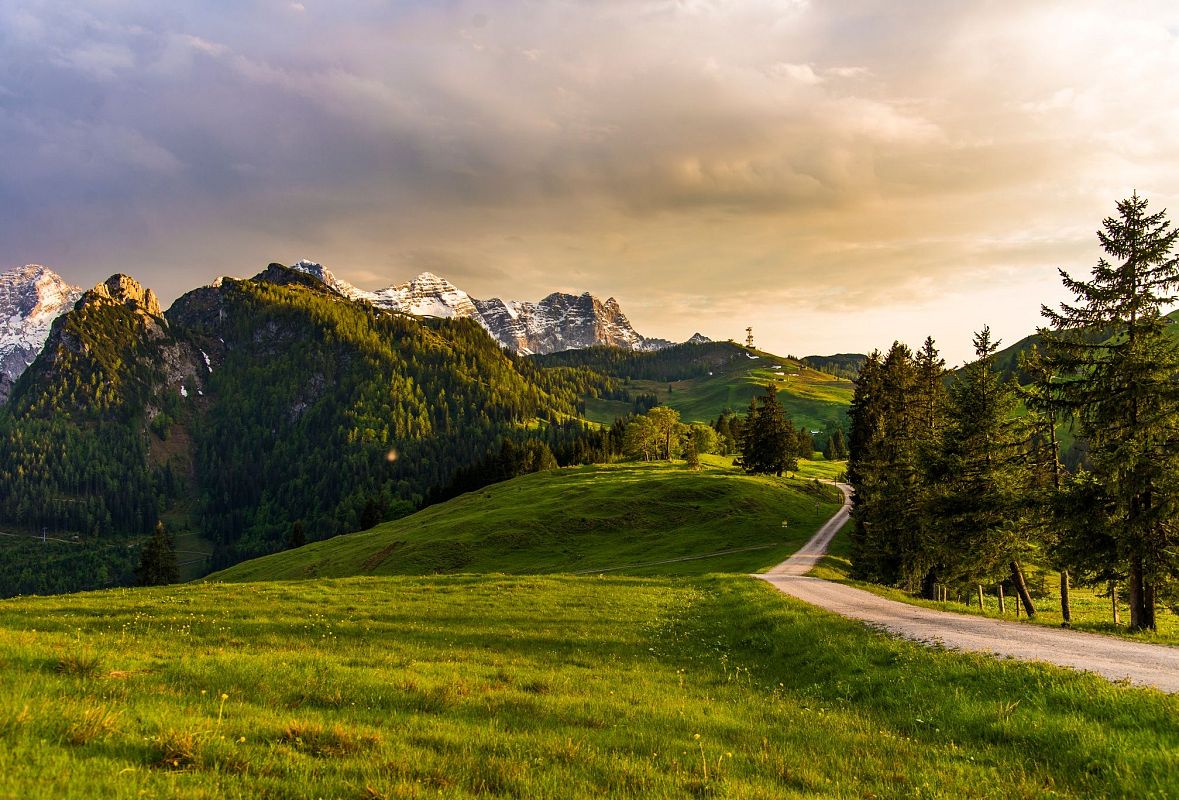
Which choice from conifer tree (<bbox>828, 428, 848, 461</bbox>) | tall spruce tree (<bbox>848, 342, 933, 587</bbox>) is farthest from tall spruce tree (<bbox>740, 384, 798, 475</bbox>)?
conifer tree (<bbox>828, 428, 848, 461</bbox>)

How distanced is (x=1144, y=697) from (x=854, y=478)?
5265 centimetres

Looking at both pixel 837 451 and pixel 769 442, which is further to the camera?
pixel 837 451

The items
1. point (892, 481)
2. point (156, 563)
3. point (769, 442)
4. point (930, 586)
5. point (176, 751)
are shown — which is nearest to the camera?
point (176, 751)

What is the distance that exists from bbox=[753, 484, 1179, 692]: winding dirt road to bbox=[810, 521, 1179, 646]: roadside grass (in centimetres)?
181

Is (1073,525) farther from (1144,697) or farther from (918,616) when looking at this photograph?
(1144,697)

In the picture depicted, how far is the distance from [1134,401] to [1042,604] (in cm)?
3835

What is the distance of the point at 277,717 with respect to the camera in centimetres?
848

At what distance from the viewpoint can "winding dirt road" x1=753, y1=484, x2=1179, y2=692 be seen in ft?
45.5

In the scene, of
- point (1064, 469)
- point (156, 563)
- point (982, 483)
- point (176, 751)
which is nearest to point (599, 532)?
point (982, 483)

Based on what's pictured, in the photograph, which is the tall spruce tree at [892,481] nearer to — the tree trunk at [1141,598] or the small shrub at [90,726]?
the tree trunk at [1141,598]

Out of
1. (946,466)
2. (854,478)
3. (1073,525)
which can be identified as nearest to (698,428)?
(854,478)

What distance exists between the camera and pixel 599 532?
256 feet

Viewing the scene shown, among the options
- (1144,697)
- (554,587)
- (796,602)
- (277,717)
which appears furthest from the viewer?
(554,587)

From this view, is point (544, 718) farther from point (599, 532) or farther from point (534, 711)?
point (599, 532)
